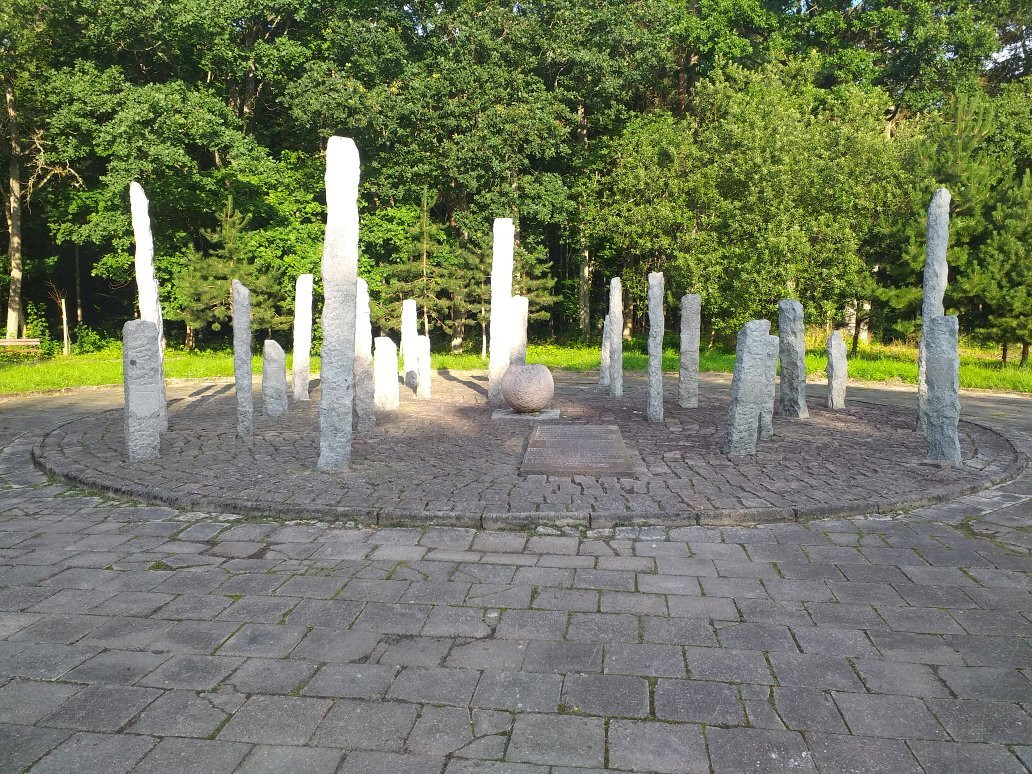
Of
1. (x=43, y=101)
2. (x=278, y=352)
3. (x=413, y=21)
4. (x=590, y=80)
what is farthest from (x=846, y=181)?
(x=43, y=101)

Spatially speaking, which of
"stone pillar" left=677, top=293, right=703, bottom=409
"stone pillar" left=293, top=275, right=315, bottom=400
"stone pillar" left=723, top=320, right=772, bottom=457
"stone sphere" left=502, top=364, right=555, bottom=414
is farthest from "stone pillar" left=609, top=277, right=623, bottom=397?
"stone pillar" left=293, top=275, right=315, bottom=400

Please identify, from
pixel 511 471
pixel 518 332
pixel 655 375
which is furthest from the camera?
pixel 518 332

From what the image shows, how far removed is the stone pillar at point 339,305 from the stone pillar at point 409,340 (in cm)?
644

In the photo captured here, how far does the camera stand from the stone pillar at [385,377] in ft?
41.4

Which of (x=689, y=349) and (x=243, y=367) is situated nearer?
(x=243, y=367)

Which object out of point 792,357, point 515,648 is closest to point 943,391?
point 792,357

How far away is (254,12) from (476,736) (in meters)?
25.1

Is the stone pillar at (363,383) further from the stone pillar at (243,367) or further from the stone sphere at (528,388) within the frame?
the stone sphere at (528,388)

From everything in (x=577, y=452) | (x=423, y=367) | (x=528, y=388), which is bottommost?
(x=577, y=452)

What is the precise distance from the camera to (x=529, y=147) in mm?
24531

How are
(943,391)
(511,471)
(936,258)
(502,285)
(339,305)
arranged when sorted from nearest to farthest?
(339,305) < (511,471) < (943,391) < (936,258) < (502,285)

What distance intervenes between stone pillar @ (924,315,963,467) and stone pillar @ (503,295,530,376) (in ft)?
21.9

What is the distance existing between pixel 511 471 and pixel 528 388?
143 inches

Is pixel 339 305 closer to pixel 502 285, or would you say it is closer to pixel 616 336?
pixel 502 285
